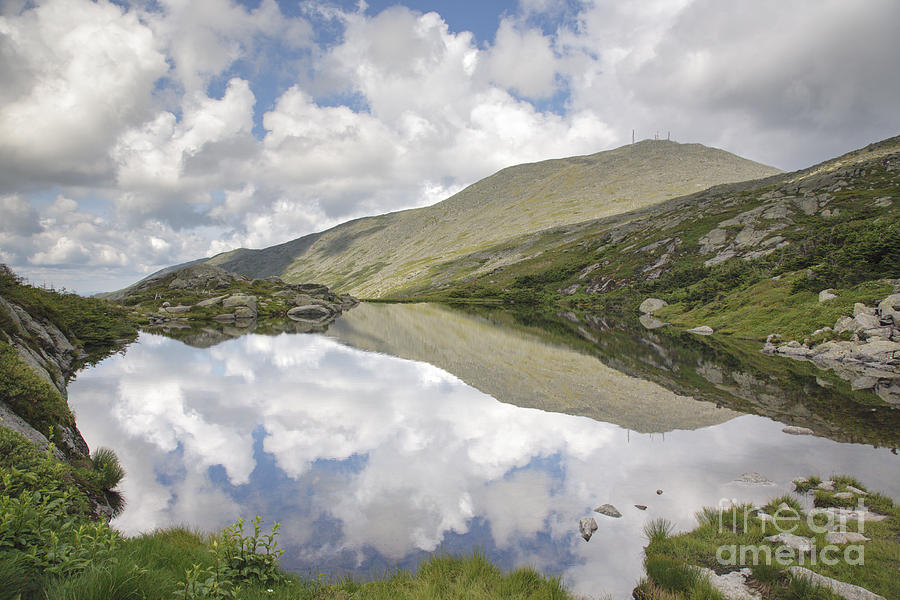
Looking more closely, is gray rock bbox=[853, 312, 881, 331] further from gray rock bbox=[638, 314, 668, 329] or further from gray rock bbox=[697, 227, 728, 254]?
gray rock bbox=[697, 227, 728, 254]

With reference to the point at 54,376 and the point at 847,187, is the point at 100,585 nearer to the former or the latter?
the point at 54,376

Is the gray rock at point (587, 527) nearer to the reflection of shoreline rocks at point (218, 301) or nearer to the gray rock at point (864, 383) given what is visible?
the gray rock at point (864, 383)

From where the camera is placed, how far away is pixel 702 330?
53219 mm

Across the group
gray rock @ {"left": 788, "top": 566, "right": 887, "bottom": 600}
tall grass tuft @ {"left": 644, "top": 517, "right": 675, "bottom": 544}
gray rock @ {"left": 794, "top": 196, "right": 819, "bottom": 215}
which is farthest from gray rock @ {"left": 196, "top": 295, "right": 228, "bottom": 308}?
gray rock @ {"left": 794, "top": 196, "right": 819, "bottom": 215}

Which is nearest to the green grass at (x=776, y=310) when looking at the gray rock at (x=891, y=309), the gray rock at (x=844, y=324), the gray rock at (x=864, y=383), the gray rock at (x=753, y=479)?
the gray rock at (x=844, y=324)

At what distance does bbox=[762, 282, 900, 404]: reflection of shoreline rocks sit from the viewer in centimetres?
2795

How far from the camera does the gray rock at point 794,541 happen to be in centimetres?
981

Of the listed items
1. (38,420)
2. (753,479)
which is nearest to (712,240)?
(753,479)

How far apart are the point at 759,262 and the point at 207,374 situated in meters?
78.8

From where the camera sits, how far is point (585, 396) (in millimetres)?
25109

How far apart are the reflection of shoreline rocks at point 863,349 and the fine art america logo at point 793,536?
64.2ft

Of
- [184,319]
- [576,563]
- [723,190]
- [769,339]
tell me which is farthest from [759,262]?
[723,190]

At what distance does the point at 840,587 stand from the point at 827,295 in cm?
4468

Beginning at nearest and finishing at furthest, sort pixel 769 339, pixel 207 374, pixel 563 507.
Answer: pixel 563 507
pixel 207 374
pixel 769 339
